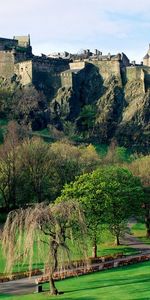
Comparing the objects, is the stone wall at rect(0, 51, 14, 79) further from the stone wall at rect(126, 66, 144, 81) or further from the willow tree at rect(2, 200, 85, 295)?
the willow tree at rect(2, 200, 85, 295)

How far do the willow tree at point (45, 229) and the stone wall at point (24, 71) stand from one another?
101736mm

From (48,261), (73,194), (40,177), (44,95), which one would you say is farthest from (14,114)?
(48,261)

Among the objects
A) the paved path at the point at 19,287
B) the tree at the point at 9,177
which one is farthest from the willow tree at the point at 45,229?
the tree at the point at 9,177

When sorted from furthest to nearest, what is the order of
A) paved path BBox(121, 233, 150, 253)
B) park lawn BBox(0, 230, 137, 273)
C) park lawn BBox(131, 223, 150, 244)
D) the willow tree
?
park lawn BBox(131, 223, 150, 244), paved path BBox(121, 233, 150, 253), park lawn BBox(0, 230, 137, 273), the willow tree

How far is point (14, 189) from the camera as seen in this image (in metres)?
81.7

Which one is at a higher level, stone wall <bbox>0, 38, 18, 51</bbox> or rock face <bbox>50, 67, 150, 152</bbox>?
stone wall <bbox>0, 38, 18, 51</bbox>

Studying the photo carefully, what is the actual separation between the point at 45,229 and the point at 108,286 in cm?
596

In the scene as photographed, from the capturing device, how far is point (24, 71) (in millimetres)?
141750

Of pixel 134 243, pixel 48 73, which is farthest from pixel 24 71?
pixel 134 243

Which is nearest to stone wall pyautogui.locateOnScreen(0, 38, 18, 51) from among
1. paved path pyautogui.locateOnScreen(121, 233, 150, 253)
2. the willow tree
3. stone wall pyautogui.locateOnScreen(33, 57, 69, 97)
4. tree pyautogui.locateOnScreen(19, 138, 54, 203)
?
stone wall pyautogui.locateOnScreen(33, 57, 69, 97)

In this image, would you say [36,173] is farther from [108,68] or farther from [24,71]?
[108,68]

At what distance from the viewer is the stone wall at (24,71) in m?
141

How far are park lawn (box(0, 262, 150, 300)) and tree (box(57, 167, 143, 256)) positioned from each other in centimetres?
928

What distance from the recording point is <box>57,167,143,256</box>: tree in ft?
187
